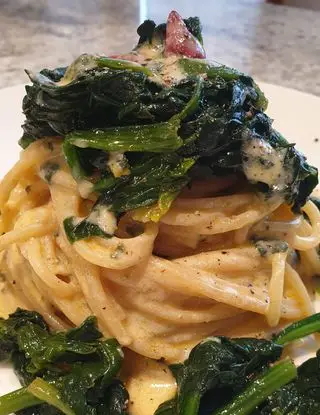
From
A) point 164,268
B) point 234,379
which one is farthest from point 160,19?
point 234,379

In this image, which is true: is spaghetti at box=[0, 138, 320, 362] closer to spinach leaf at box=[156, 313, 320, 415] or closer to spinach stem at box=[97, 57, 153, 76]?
spinach leaf at box=[156, 313, 320, 415]

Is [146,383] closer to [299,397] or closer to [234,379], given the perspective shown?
[234,379]

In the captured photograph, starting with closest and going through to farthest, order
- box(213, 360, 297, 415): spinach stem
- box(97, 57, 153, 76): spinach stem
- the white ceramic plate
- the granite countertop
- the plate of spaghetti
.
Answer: box(213, 360, 297, 415): spinach stem < the plate of spaghetti < box(97, 57, 153, 76): spinach stem < the white ceramic plate < the granite countertop

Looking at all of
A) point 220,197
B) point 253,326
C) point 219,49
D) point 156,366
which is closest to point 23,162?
point 220,197

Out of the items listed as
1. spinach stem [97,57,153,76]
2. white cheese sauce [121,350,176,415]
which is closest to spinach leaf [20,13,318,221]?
spinach stem [97,57,153,76]

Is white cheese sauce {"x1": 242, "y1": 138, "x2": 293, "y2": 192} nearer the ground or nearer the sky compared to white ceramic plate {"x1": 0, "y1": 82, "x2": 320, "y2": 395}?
nearer the sky

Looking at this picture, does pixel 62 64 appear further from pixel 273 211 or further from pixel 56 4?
pixel 273 211
